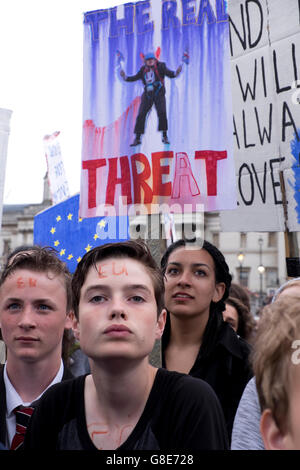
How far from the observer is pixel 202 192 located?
3002 millimetres

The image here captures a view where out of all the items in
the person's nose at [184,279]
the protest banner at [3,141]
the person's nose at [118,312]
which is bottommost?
the person's nose at [118,312]

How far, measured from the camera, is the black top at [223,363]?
2494 millimetres

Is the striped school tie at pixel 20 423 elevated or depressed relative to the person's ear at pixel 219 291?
depressed

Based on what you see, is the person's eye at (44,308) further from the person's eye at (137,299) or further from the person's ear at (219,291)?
the person's ear at (219,291)

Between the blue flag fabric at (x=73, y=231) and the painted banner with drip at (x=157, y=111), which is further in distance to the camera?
the blue flag fabric at (x=73, y=231)

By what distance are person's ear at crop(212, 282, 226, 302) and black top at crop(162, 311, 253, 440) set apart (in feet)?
0.37

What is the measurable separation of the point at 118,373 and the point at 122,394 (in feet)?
0.22

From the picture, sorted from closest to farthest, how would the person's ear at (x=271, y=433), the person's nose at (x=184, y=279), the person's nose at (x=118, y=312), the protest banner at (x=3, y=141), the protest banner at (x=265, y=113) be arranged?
1. the person's ear at (x=271, y=433)
2. the person's nose at (x=118, y=312)
3. the person's nose at (x=184, y=279)
4. the protest banner at (x=265, y=113)
5. the protest banner at (x=3, y=141)

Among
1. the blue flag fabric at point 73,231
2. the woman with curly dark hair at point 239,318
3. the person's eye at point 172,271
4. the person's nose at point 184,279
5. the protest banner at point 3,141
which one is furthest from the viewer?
the woman with curly dark hair at point 239,318

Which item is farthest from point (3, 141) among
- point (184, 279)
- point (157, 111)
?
point (184, 279)

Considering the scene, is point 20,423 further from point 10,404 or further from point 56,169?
point 56,169

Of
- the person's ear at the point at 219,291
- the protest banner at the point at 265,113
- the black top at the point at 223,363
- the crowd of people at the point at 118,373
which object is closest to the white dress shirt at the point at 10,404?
the crowd of people at the point at 118,373

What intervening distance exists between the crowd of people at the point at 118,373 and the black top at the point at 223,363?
0.04 feet

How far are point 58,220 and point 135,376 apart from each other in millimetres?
2932
